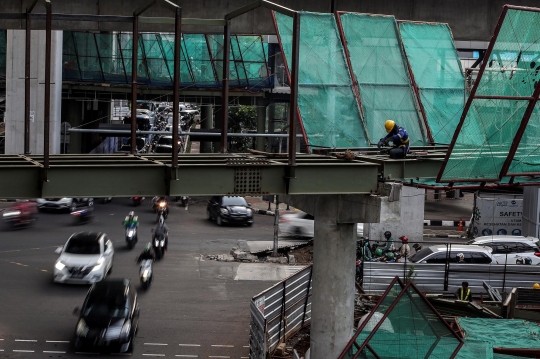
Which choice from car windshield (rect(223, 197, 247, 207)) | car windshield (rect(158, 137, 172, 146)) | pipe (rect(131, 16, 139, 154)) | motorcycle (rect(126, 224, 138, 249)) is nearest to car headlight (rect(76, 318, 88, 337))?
pipe (rect(131, 16, 139, 154))

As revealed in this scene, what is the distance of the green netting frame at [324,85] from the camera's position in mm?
21297

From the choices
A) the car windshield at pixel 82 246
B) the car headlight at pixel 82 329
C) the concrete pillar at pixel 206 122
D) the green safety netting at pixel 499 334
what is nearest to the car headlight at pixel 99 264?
the car windshield at pixel 82 246

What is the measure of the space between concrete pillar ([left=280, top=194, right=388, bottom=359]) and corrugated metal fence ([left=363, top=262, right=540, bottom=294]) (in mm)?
7302

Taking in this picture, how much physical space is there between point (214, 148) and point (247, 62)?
15.5m

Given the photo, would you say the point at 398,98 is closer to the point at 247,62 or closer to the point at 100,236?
the point at 100,236

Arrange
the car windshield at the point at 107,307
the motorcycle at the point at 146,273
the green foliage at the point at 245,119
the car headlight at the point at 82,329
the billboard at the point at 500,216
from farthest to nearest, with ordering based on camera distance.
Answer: the green foliage at the point at 245,119, the billboard at the point at 500,216, the motorcycle at the point at 146,273, the car windshield at the point at 107,307, the car headlight at the point at 82,329

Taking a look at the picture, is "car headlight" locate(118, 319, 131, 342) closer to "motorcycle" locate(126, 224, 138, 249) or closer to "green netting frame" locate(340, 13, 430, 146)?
"green netting frame" locate(340, 13, 430, 146)

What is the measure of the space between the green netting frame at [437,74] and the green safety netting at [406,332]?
11.4 m

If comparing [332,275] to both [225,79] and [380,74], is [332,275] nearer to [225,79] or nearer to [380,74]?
[225,79]

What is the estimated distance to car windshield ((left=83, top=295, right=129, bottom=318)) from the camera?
18.3 metres

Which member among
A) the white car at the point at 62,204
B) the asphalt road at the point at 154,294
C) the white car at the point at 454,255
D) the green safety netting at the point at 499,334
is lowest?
the asphalt road at the point at 154,294

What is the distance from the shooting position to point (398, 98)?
22703mm

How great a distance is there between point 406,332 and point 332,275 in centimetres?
401

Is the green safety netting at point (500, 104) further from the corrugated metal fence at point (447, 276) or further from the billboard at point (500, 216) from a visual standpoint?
the billboard at point (500, 216)
